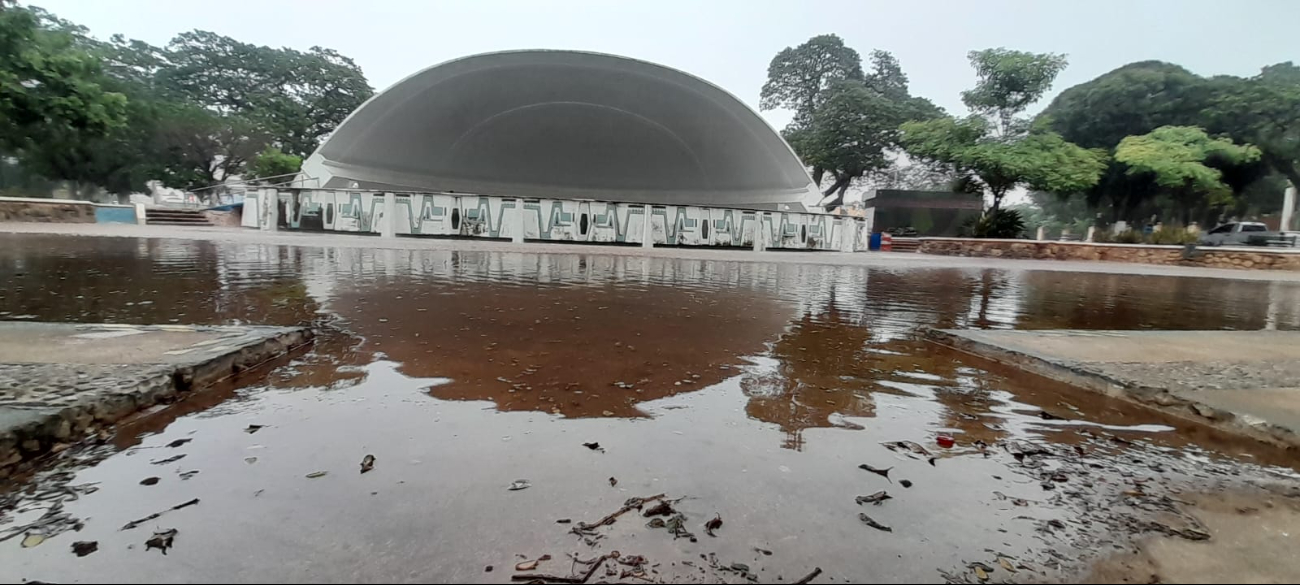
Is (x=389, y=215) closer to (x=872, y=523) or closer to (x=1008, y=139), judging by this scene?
(x=872, y=523)

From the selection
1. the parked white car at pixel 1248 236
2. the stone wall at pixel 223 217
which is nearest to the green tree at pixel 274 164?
the stone wall at pixel 223 217

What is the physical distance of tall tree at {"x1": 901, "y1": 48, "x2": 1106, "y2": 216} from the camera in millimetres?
26828

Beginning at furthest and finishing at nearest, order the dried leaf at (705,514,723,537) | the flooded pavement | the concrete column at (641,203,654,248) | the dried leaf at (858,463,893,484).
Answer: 1. the concrete column at (641,203,654,248)
2. the dried leaf at (858,463,893,484)
3. the dried leaf at (705,514,723,537)
4. the flooded pavement

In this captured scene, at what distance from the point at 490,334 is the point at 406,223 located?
18336 mm

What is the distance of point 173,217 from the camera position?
28.6 m

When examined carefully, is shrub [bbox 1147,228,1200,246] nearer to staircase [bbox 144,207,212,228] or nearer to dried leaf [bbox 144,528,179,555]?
dried leaf [bbox 144,528,179,555]

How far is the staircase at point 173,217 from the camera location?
2794cm

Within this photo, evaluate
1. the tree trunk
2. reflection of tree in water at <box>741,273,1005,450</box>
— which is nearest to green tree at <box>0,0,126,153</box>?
reflection of tree in water at <box>741,273,1005,450</box>

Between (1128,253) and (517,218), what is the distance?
22077 mm

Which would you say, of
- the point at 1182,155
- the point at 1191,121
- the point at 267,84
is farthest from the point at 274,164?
the point at 1191,121

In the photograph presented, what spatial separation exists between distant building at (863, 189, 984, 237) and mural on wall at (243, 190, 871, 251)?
54.2 feet

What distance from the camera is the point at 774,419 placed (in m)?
3.00

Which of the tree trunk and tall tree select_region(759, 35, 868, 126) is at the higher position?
tall tree select_region(759, 35, 868, 126)

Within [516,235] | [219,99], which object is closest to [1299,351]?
[516,235]
